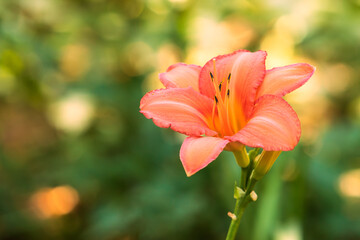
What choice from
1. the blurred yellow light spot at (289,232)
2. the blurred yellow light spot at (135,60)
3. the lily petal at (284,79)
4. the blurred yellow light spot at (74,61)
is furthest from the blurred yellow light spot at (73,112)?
the lily petal at (284,79)

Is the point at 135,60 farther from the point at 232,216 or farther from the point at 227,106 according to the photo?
the point at 232,216

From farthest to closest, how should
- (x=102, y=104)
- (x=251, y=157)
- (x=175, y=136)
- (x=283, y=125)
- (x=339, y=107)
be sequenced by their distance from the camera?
1. (x=339, y=107)
2. (x=102, y=104)
3. (x=175, y=136)
4. (x=251, y=157)
5. (x=283, y=125)

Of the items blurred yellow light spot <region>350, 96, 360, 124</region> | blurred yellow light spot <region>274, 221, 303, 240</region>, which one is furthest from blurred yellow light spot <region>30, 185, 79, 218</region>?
blurred yellow light spot <region>350, 96, 360, 124</region>

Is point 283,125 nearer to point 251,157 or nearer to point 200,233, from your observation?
point 251,157

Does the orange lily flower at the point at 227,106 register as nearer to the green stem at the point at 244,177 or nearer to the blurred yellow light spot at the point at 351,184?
the green stem at the point at 244,177

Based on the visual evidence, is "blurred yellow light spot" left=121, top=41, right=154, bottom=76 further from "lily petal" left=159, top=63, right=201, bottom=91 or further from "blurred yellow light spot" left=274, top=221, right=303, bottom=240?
"lily petal" left=159, top=63, right=201, bottom=91

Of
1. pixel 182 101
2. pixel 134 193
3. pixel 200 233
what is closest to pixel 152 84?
pixel 134 193
